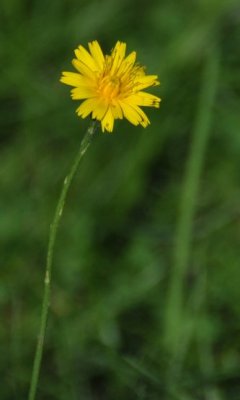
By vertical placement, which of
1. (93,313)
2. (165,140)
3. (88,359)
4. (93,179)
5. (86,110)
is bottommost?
(88,359)

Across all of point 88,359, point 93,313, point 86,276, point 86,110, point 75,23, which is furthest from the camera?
point 75,23

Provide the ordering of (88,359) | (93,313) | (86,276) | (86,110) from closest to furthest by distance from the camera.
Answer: (86,110) → (88,359) → (93,313) → (86,276)

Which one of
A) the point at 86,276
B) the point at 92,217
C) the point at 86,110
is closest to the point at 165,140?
the point at 92,217

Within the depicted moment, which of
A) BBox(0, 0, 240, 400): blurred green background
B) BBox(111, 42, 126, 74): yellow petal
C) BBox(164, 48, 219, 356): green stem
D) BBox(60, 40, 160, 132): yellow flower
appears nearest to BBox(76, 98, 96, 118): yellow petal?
BBox(60, 40, 160, 132): yellow flower

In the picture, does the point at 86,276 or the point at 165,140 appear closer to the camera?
the point at 86,276

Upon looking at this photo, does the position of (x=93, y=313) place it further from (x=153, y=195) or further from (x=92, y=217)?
(x=153, y=195)

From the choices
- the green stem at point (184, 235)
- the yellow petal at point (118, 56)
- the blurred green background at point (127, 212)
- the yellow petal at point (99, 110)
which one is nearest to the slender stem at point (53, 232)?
the yellow petal at point (99, 110)

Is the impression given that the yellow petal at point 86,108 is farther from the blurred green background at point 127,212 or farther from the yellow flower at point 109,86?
the blurred green background at point 127,212

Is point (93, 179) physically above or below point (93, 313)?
above
